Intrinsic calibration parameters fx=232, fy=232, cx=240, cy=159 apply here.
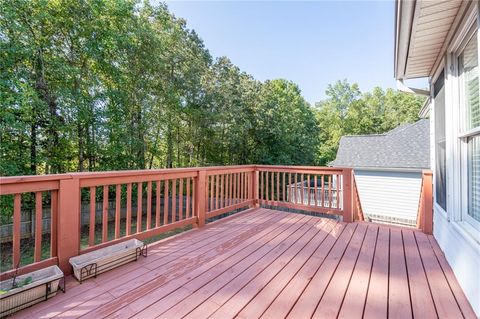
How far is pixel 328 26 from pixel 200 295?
32.3 ft

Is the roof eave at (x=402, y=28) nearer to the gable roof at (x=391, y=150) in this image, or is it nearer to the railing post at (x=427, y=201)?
the railing post at (x=427, y=201)

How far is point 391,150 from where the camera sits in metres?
9.85

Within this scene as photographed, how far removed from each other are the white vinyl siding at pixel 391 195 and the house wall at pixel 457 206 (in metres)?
7.53

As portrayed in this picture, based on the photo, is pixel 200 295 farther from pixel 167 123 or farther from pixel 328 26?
Result: pixel 328 26

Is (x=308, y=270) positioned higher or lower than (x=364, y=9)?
lower

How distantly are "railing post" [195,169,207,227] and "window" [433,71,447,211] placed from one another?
115 inches

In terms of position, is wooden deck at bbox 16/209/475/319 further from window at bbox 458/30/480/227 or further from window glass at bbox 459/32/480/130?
window glass at bbox 459/32/480/130

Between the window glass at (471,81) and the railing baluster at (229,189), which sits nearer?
the window glass at (471,81)

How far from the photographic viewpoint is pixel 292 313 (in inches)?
60.5

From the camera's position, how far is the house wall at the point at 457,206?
5.34 ft

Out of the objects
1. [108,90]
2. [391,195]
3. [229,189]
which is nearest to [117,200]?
[229,189]

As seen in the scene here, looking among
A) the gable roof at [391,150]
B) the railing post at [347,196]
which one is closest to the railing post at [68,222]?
the railing post at [347,196]

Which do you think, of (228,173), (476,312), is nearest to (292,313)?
(476,312)

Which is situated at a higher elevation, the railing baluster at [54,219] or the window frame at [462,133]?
the window frame at [462,133]
